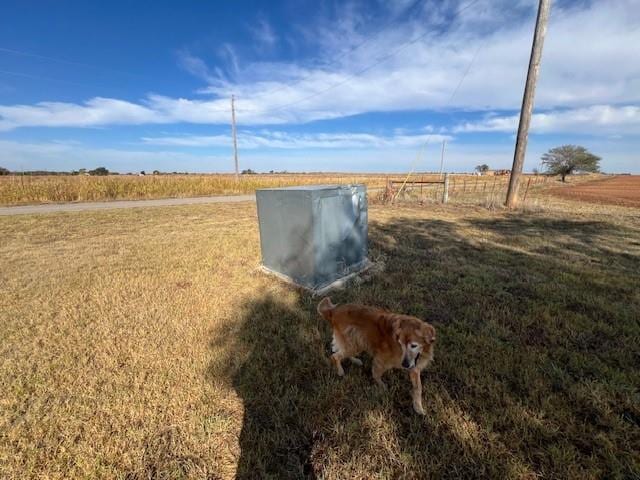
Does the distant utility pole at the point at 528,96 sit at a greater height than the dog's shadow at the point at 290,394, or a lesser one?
greater

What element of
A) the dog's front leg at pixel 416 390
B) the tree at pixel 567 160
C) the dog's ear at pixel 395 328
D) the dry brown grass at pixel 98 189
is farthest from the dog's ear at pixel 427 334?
the tree at pixel 567 160

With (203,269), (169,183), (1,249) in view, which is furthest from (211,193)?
(203,269)

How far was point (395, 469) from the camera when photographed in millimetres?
1653

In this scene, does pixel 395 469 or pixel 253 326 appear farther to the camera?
pixel 253 326

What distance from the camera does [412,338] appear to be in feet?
6.08

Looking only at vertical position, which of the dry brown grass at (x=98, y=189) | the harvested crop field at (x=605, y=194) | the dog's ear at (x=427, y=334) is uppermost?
the dry brown grass at (x=98, y=189)

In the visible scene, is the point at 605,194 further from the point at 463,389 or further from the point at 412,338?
the point at 412,338

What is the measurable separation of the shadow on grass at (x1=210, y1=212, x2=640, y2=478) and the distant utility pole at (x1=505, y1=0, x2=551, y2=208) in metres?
8.14

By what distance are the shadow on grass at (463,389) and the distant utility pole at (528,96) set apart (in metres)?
8.14

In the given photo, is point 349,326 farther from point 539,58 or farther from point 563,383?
point 539,58

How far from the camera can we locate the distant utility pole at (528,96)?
9.88 metres

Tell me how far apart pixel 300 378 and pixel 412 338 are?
1.04 meters

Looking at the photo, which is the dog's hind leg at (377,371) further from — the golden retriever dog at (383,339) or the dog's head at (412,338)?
the dog's head at (412,338)

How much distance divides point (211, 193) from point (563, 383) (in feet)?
69.1
